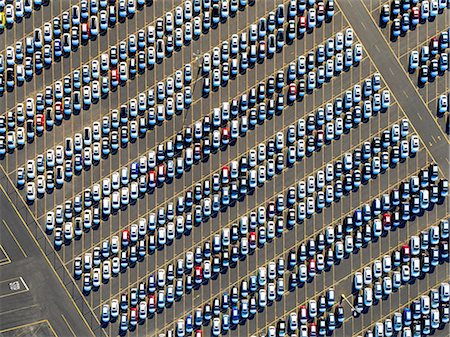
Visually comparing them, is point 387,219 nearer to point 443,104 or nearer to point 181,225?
point 443,104

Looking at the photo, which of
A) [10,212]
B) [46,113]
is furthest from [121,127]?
[10,212]

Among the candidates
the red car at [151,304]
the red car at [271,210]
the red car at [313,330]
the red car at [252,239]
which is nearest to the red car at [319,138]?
the red car at [271,210]

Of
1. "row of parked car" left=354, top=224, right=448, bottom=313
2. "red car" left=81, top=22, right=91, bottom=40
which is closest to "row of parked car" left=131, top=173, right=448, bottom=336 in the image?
"row of parked car" left=354, top=224, right=448, bottom=313

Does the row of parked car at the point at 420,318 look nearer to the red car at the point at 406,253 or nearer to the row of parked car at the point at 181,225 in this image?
the red car at the point at 406,253

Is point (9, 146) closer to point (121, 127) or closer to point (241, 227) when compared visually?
point (121, 127)

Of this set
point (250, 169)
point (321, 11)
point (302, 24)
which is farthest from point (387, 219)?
point (321, 11)
